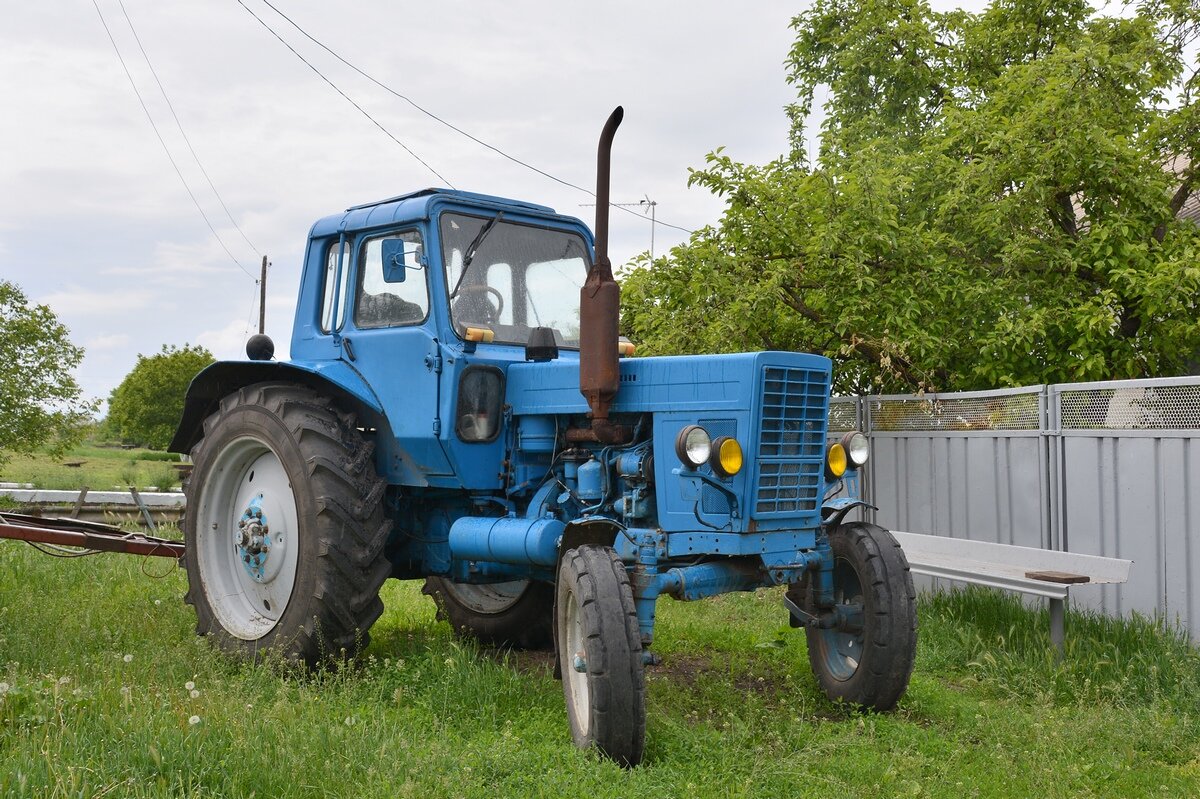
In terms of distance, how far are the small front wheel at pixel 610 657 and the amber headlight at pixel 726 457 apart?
0.62 metres

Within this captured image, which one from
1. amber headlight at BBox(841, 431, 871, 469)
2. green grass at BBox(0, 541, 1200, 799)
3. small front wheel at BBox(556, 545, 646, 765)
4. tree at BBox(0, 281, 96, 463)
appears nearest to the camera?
green grass at BBox(0, 541, 1200, 799)

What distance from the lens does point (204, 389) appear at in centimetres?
657

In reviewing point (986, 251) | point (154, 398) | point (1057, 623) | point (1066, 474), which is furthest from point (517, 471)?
point (154, 398)

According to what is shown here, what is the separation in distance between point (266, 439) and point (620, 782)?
9.47 ft

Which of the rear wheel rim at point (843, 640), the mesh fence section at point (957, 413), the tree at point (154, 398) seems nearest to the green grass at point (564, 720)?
the rear wheel rim at point (843, 640)

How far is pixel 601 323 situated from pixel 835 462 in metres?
1.46

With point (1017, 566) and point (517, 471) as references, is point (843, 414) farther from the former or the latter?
point (517, 471)

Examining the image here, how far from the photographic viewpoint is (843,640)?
18.6ft

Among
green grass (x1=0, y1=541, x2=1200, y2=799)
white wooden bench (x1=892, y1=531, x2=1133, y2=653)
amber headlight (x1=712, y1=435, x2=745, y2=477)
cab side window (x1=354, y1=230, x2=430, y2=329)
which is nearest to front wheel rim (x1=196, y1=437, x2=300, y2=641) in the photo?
green grass (x1=0, y1=541, x2=1200, y2=799)

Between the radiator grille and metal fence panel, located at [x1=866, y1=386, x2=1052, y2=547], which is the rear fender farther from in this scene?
metal fence panel, located at [x1=866, y1=386, x2=1052, y2=547]

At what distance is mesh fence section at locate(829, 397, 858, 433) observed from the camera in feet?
30.2

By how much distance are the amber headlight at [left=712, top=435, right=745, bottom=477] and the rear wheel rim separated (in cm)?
106

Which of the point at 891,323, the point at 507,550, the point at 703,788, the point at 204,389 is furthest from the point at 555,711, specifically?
the point at 891,323

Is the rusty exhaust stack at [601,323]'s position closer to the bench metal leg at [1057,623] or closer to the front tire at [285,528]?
the front tire at [285,528]
